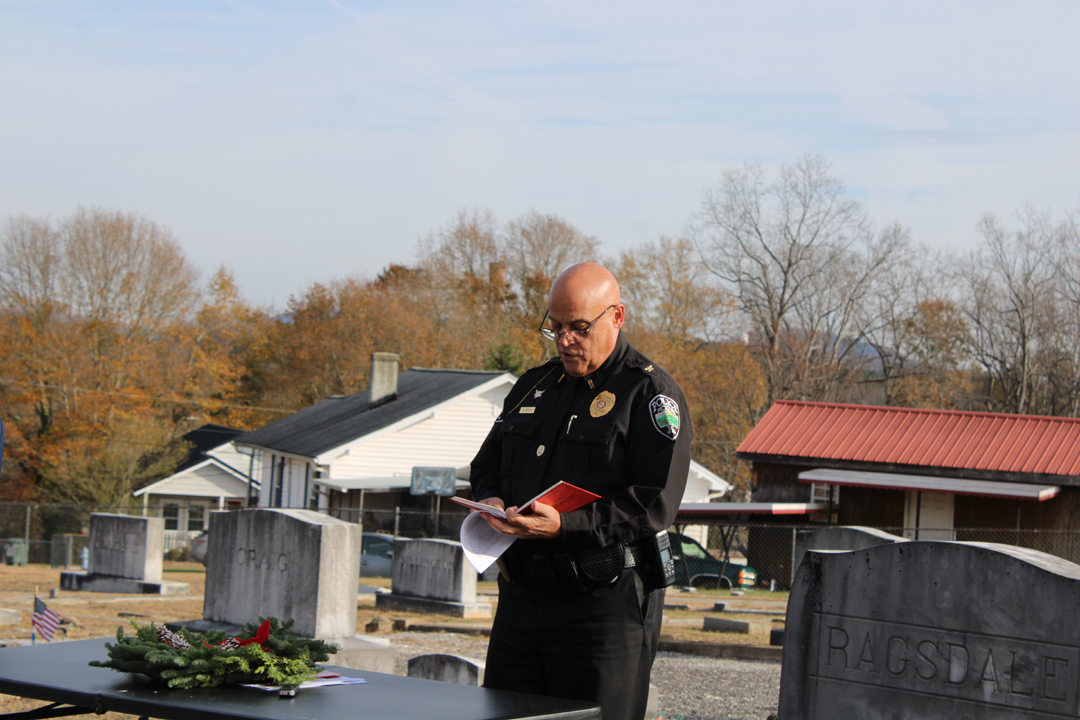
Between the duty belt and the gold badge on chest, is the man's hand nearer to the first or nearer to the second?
the duty belt

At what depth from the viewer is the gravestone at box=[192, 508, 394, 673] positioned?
9781 mm

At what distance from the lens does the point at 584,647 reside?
12.3 feet

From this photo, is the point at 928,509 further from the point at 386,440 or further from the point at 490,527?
the point at 490,527

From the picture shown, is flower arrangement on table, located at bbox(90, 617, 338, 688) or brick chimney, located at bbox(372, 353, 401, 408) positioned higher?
brick chimney, located at bbox(372, 353, 401, 408)

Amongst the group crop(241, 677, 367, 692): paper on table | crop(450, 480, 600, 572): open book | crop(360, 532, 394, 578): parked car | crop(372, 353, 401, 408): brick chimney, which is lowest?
crop(360, 532, 394, 578): parked car

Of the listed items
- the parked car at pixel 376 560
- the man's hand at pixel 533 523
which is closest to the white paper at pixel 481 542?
the man's hand at pixel 533 523

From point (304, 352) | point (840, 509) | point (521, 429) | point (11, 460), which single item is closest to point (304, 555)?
point (521, 429)

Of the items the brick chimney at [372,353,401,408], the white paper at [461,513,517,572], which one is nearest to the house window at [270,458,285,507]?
the brick chimney at [372,353,401,408]

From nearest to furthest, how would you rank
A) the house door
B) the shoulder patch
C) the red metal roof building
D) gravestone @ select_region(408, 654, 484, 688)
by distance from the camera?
the shoulder patch
gravestone @ select_region(408, 654, 484, 688)
the red metal roof building
the house door

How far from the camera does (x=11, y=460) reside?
44.6 metres

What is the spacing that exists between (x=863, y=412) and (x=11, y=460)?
34.0m

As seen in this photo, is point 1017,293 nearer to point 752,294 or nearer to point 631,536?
point 752,294

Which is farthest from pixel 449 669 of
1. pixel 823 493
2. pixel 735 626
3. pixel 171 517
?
pixel 171 517

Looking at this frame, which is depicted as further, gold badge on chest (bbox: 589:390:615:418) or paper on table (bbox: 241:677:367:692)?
gold badge on chest (bbox: 589:390:615:418)
